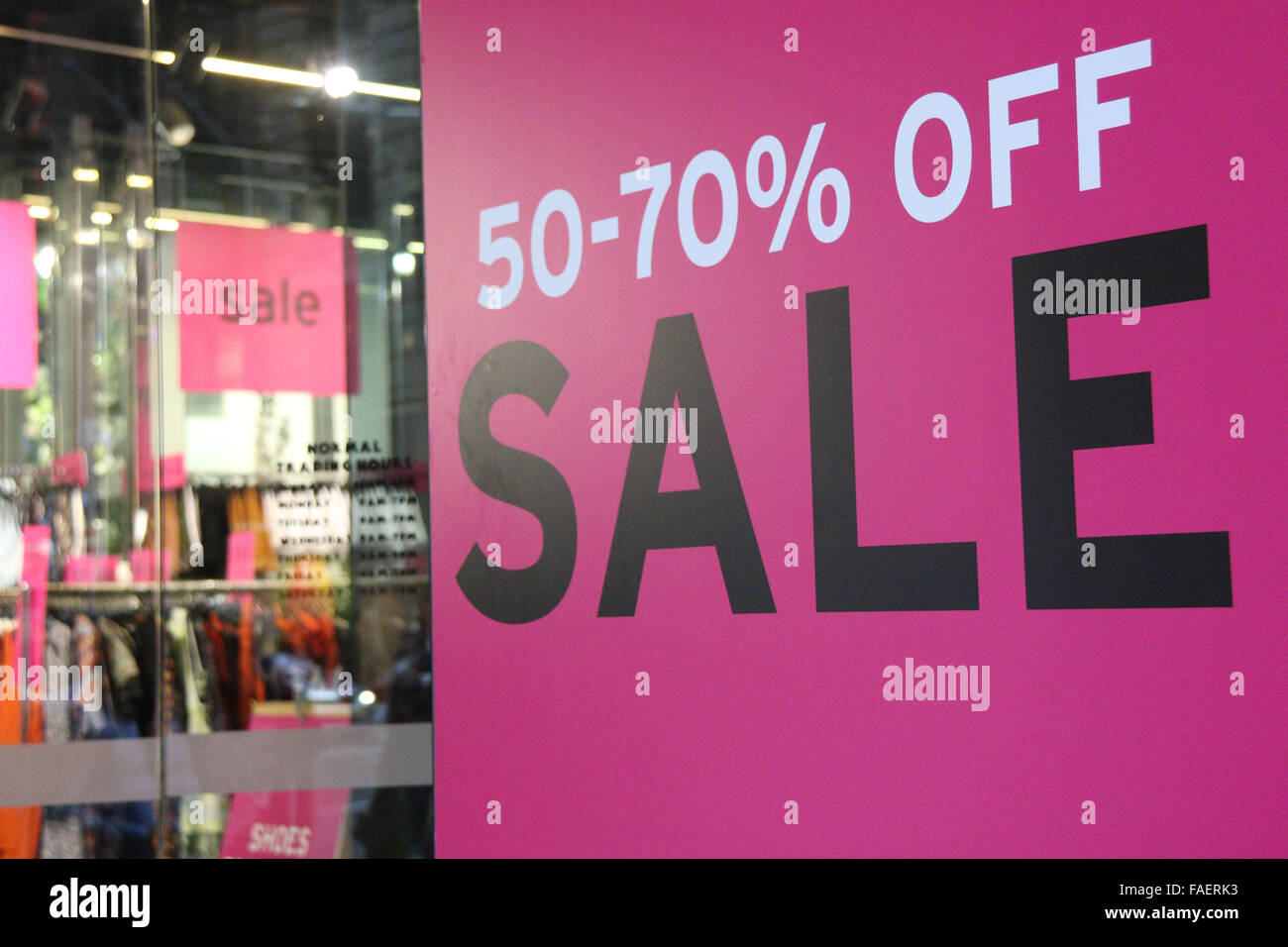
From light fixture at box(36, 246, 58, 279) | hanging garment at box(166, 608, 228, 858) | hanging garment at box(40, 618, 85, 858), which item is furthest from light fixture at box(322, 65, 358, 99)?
hanging garment at box(40, 618, 85, 858)

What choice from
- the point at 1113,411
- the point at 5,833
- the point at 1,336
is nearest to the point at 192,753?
the point at 5,833

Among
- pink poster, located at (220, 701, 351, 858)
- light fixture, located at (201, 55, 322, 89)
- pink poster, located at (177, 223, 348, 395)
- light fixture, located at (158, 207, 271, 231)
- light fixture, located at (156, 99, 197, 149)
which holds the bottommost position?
pink poster, located at (220, 701, 351, 858)

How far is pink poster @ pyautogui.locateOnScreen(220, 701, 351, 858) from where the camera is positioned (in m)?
3.65

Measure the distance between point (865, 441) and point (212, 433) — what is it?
5.91 feet

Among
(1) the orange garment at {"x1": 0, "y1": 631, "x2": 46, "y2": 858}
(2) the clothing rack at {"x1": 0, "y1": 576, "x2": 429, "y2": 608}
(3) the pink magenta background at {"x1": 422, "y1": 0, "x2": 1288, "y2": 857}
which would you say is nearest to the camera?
(3) the pink magenta background at {"x1": 422, "y1": 0, "x2": 1288, "y2": 857}

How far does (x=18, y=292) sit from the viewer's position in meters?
3.77

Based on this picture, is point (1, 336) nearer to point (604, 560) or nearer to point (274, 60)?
point (274, 60)

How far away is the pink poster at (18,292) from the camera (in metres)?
3.74

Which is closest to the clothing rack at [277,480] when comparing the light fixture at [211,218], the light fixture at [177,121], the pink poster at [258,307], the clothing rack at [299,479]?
the clothing rack at [299,479]

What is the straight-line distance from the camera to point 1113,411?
8.32 ft

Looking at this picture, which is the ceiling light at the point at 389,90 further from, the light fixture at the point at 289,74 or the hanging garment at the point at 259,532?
the hanging garment at the point at 259,532

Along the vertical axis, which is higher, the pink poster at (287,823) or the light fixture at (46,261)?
the light fixture at (46,261)

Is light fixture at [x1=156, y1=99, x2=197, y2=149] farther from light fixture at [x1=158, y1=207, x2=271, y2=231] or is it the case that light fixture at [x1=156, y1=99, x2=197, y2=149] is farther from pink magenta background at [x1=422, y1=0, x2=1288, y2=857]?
pink magenta background at [x1=422, y1=0, x2=1288, y2=857]

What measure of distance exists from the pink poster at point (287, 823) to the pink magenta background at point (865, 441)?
347 mm
